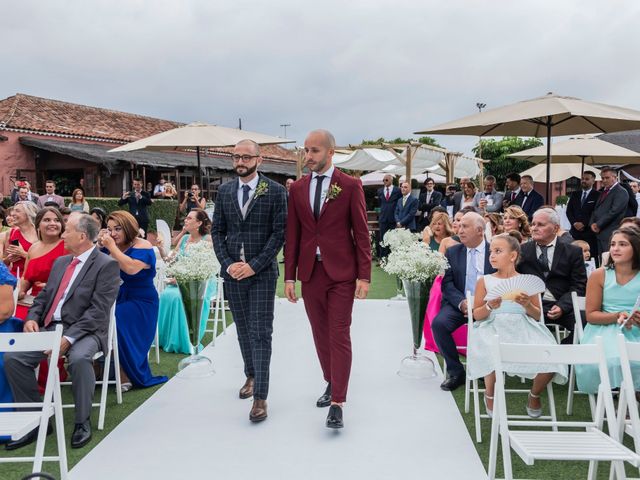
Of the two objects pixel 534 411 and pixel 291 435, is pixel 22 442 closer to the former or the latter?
pixel 291 435

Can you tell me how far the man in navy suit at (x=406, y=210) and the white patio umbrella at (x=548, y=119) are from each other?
372 centimetres

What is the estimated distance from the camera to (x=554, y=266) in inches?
208

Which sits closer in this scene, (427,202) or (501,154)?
(427,202)

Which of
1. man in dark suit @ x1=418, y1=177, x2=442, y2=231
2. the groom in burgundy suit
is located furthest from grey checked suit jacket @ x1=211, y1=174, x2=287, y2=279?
man in dark suit @ x1=418, y1=177, x2=442, y2=231

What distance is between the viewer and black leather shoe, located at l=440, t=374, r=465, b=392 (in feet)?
17.1

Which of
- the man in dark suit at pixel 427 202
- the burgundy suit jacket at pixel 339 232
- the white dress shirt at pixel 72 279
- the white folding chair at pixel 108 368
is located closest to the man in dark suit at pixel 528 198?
the man in dark suit at pixel 427 202

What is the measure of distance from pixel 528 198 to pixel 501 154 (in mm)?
49766

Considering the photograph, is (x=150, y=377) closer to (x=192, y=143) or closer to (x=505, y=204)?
(x=192, y=143)

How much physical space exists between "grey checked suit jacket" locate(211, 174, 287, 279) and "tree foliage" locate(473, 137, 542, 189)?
51070mm

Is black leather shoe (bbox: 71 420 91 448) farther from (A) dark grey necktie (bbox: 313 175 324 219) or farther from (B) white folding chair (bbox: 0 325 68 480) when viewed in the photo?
(A) dark grey necktie (bbox: 313 175 324 219)

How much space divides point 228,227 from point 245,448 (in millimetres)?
1715

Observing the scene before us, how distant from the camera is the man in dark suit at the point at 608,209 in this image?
981cm

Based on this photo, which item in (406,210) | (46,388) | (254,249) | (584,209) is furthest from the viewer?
(406,210)

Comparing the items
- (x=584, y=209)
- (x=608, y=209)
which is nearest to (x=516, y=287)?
(x=608, y=209)
